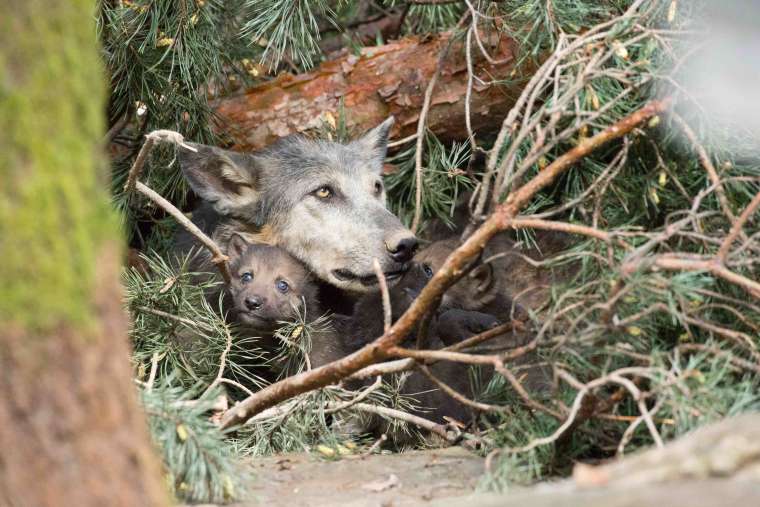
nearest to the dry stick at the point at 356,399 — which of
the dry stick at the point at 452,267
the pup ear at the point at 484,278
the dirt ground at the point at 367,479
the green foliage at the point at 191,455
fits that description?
the dirt ground at the point at 367,479

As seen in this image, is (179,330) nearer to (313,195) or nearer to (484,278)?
(313,195)

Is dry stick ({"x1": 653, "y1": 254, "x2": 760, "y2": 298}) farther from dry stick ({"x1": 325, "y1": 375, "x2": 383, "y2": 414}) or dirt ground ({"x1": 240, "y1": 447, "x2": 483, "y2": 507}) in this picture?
dry stick ({"x1": 325, "y1": 375, "x2": 383, "y2": 414})

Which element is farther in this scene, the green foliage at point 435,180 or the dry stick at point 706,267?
the green foliage at point 435,180

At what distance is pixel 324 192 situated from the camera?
6.30m

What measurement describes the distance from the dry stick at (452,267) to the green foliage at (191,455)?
1.90ft

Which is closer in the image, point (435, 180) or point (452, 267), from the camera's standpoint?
point (452, 267)

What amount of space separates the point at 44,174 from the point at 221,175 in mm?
3909

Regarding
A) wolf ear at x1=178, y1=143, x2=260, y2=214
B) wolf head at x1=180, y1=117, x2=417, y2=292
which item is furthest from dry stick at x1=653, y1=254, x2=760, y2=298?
wolf ear at x1=178, y1=143, x2=260, y2=214

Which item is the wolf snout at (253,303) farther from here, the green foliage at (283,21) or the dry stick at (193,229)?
the green foliage at (283,21)

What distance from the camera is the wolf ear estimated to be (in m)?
6.12

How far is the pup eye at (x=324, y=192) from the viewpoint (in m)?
6.28

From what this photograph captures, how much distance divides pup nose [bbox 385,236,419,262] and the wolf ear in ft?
3.74

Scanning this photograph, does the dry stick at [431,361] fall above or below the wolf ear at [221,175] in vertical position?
below

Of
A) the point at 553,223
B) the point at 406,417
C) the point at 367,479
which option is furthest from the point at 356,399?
the point at 553,223
